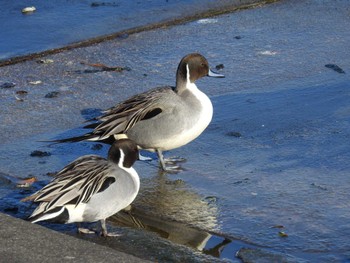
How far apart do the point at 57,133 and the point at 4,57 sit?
73.1 inches

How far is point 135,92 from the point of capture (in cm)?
774

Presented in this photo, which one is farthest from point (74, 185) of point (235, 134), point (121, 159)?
point (235, 134)

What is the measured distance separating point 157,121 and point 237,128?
771mm

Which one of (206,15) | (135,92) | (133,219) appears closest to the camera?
(133,219)

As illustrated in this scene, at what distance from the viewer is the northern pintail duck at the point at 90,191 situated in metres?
5.31

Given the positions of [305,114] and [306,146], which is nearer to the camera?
[306,146]

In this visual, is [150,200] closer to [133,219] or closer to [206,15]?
[133,219]

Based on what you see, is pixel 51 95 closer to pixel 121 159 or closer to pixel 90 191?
pixel 121 159

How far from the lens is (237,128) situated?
704cm

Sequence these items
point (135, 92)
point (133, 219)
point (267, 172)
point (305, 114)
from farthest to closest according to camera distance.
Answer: point (135, 92), point (305, 114), point (267, 172), point (133, 219)

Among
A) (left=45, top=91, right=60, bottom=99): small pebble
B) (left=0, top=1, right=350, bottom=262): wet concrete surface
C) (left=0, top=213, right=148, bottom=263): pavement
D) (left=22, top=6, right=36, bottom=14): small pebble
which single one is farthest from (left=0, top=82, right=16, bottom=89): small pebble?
(left=0, top=213, right=148, bottom=263): pavement

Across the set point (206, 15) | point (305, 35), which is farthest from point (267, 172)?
point (206, 15)

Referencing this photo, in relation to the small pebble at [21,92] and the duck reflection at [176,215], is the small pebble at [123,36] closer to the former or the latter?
the small pebble at [21,92]

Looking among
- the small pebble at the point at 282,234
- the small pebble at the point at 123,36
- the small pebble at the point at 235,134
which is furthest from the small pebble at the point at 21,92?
the small pebble at the point at 282,234
